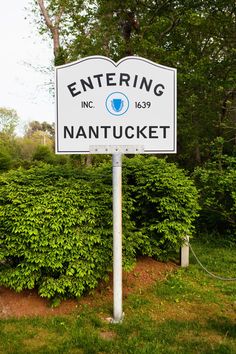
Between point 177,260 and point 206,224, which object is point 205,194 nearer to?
point 206,224

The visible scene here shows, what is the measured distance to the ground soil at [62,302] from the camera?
13.5ft

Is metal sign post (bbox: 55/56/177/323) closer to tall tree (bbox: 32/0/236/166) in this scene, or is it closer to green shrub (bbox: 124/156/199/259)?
green shrub (bbox: 124/156/199/259)

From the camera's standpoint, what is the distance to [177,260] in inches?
228

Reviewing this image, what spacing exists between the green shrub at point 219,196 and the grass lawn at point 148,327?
97.1 inches

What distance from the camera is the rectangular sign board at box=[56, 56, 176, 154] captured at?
392cm

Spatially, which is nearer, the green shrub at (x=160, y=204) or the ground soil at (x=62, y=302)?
the ground soil at (x=62, y=302)

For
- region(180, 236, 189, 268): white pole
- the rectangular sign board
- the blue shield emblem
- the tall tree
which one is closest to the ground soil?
region(180, 236, 189, 268): white pole

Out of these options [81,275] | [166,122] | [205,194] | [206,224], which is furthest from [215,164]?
[81,275]

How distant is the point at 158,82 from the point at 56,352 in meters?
2.77

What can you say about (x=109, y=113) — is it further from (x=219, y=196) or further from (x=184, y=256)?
(x=219, y=196)

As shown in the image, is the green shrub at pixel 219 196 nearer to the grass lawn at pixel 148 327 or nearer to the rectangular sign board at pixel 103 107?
the grass lawn at pixel 148 327

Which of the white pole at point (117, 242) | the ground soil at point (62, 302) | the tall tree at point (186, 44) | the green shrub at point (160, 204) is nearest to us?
the white pole at point (117, 242)

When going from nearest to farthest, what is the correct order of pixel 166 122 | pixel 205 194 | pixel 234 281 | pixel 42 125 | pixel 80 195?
pixel 166 122 → pixel 80 195 → pixel 234 281 → pixel 205 194 → pixel 42 125

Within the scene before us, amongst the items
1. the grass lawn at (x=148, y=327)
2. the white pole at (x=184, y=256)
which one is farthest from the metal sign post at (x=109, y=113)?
the white pole at (x=184, y=256)
